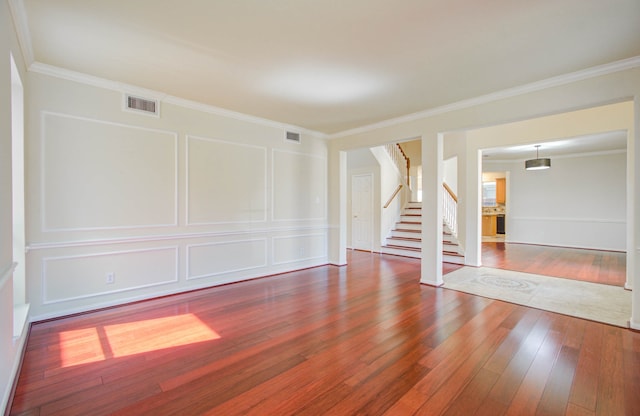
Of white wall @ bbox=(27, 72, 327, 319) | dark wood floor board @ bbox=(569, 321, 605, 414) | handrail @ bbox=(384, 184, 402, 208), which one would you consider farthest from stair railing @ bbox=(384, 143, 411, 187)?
dark wood floor board @ bbox=(569, 321, 605, 414)

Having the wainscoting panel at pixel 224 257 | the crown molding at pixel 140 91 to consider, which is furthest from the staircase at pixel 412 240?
the crown molding at pixel 140 91

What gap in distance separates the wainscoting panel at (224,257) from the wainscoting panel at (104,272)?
0.86 ft

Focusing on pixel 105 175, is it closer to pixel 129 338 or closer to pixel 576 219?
pixel 129 338

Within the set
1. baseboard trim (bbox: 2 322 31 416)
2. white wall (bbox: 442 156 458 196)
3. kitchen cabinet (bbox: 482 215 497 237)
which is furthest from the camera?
kitchen cabinet (bbox: 482 215 497 237)

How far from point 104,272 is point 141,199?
0.96m

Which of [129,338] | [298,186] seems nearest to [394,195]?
[298,186]

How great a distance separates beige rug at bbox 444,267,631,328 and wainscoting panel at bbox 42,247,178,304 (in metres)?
4.15

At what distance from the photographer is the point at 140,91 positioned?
369 centimetres

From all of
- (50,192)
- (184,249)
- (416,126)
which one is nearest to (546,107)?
(416,126)

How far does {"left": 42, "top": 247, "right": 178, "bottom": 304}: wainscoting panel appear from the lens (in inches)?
125

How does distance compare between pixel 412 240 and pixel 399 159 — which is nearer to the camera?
pixel 412 240

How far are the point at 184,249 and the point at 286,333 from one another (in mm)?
2132

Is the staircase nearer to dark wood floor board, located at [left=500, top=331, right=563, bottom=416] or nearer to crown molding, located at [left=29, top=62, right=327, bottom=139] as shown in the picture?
dark wood floor board, located at [left=500, top=331, right=563, bottom=416]

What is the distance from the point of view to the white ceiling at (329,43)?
7.19 ft
